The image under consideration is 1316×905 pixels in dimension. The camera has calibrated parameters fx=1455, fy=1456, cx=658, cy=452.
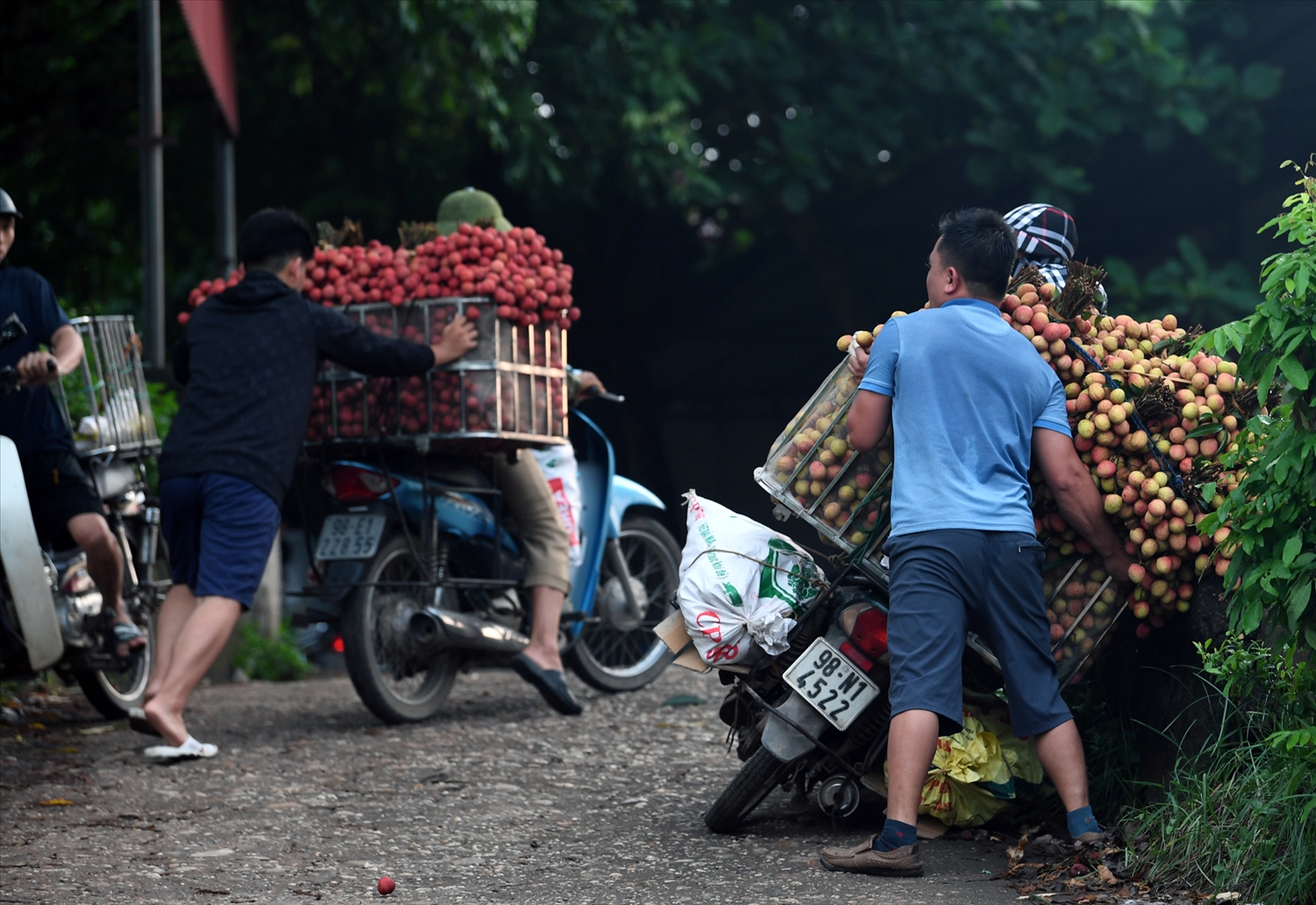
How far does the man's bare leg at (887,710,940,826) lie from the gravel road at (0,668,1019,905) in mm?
179

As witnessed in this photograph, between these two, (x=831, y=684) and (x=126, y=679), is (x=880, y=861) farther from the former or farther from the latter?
(x=126, y=679)

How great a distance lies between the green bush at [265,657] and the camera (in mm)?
8375

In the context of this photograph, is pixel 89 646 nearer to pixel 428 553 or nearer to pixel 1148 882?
pixel 428 553

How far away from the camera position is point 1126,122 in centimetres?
1029

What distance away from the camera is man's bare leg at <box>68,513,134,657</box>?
19.0 feet

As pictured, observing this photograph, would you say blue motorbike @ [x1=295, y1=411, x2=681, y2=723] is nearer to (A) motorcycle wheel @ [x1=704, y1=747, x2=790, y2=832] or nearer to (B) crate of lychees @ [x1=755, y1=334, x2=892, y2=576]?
(A) motorcycle wheel @ [x1=704, y1=747, x2=790, y2=832]

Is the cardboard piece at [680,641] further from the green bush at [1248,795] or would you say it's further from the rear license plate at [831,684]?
the green bush at [1248,795]

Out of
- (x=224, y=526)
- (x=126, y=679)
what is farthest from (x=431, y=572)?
(x=126, y=679)

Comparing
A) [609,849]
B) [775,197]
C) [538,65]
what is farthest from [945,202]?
[609,849]

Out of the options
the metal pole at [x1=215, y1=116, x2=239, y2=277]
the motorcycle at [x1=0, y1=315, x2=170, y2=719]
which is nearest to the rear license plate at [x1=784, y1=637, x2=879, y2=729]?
the motorcycle at [x1=0, y1=315, x2=170, y2=719]

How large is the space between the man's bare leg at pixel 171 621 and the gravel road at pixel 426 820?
36 centimetres

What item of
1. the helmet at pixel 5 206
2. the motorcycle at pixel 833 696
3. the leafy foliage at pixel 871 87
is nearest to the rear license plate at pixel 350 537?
the helmet at pixel 5 206

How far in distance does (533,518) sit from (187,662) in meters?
1.63

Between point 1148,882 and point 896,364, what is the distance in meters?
1.39
